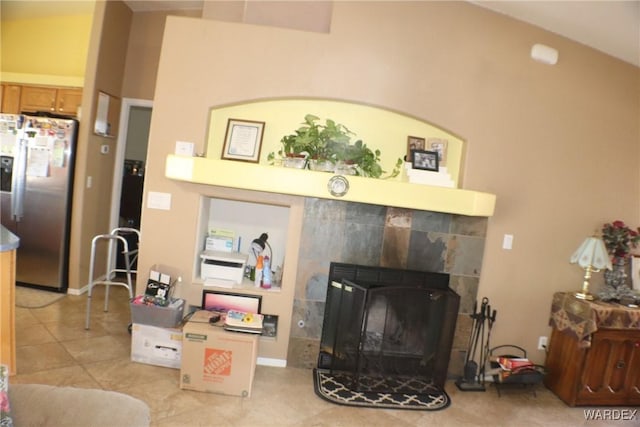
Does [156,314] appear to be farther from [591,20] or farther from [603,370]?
A: [591,20]

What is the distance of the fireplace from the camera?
Result: 2.85 m

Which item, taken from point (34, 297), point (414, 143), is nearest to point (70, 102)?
point (34, 297)

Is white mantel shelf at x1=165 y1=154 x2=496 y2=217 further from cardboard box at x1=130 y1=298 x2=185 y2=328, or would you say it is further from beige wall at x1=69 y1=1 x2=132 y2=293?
beige wall at x1=69 y1=1 x2=132 y2=293

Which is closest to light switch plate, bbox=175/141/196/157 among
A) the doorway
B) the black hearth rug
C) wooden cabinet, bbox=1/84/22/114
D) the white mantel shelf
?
the white mantel shelf

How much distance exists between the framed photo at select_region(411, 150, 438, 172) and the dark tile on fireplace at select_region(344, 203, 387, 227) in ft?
1.33

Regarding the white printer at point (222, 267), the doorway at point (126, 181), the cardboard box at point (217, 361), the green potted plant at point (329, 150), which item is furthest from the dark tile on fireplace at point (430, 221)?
the doorway at point (126, 181)

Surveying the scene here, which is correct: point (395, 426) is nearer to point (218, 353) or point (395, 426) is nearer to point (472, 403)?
point (472, 403)

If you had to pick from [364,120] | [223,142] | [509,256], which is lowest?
[509,256]

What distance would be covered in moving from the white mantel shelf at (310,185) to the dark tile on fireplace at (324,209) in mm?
251

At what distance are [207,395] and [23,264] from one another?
2712 millimetres

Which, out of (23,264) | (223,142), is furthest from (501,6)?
(23,264)

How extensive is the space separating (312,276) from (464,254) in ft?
3.88

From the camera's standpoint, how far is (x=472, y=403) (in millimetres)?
2836

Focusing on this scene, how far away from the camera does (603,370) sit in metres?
2.96
